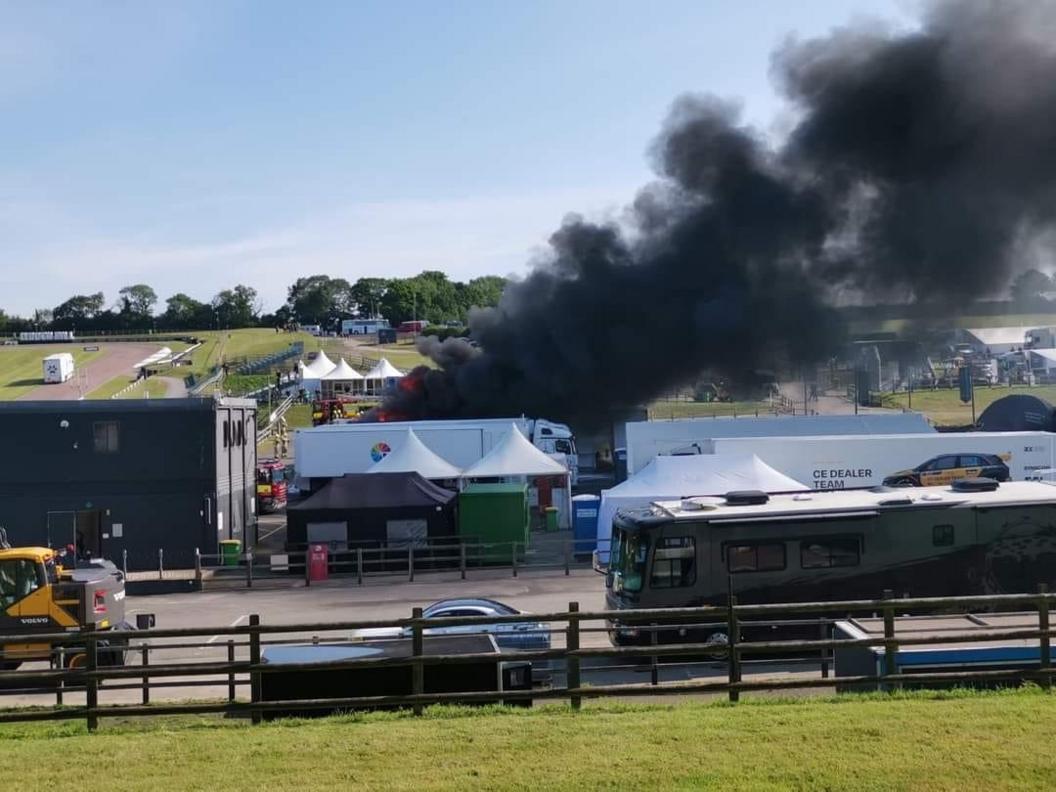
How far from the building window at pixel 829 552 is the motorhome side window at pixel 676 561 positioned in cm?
157

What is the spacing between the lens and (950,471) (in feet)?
94.1

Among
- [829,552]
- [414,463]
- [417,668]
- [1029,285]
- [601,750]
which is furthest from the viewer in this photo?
[1029,285]

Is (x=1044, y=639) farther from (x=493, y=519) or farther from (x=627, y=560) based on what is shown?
(x=493, y=519)

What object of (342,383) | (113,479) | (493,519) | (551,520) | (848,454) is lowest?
(551,520)

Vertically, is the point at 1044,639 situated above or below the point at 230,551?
above

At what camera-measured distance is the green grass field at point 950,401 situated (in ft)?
192

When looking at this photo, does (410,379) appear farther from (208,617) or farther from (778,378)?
(208,617)

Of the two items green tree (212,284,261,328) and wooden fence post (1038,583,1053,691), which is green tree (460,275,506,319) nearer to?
green tree (212,284,261,328)

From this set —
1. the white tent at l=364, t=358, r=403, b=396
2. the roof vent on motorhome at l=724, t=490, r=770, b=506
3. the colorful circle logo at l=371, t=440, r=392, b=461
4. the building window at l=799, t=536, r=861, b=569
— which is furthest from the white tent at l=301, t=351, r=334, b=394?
the building window at l=799, t=536, r=861, b=569

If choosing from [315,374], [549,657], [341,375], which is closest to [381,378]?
[341,375]

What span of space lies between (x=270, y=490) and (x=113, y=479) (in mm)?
12593

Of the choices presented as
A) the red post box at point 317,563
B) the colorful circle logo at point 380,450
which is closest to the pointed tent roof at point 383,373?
the colorful circle logo at point 380,450

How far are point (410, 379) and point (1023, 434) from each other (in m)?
29.7

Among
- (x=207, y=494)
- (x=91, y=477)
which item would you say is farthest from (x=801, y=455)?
(x=91, y=477)
